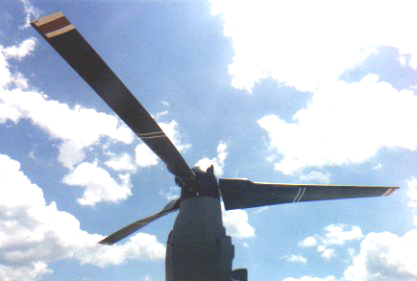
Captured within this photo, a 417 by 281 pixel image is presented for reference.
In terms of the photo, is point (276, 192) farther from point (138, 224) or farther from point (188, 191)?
point (138, 224)

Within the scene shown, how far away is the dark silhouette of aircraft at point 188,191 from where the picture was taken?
738cm

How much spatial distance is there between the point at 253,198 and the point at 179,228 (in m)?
3.23

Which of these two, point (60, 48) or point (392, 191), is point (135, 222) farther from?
point (392, 191)

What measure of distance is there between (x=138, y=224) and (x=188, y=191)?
342 centimetres

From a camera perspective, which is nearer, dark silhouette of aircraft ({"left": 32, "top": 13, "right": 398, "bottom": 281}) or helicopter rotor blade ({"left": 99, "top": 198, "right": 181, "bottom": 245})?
dark silhouette of aircraft ({"left": 32, "top": 13, "right": 398, "bottom": 281})

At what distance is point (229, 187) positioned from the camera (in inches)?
488

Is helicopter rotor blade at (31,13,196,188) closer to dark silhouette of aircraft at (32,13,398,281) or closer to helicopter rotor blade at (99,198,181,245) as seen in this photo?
dark silhouette of aircraft at (32,13,398,281)

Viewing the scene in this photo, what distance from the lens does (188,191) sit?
11859 mm

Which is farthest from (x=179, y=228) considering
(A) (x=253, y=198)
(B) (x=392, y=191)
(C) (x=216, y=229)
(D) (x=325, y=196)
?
(B) (x=392, y=191)

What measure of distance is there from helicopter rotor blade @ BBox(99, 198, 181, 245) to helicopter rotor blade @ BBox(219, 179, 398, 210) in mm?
2509

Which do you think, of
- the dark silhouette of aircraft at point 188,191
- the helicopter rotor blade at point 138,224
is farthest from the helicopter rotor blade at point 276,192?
the helicopter rotor blade at point 138,224

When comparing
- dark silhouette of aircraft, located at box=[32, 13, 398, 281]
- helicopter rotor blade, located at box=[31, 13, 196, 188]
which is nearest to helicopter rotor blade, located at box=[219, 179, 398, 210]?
dark silhouette of aircraft, located at box=[32, 13, 398, 281]

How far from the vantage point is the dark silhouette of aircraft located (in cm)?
738

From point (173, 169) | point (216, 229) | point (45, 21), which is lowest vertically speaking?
point (216, 229)
